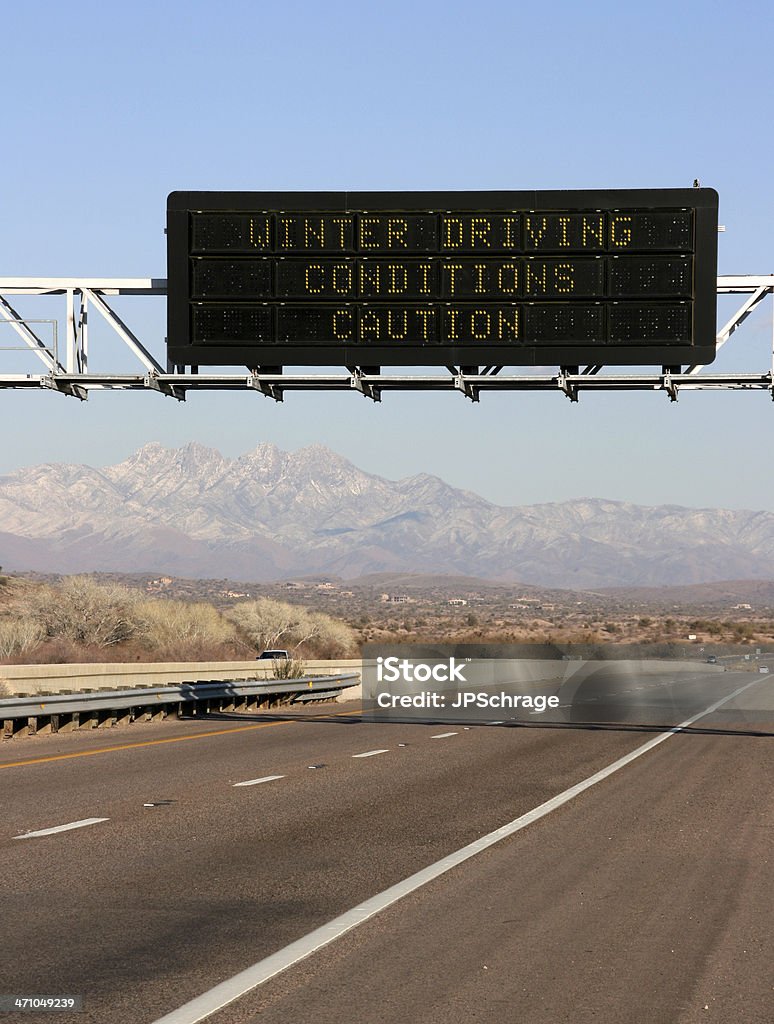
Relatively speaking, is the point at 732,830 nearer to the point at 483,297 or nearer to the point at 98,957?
the point at 98,957

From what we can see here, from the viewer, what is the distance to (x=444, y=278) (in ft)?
72.2

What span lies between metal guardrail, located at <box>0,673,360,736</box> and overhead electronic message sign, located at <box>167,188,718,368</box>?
22.2ft

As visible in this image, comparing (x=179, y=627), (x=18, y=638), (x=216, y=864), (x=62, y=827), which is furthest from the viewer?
(x=179, y=627)

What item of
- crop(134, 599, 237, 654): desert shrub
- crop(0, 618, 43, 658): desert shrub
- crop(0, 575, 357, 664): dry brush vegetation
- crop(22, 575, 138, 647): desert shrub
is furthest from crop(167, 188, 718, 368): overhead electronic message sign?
crop(134, 599, 237, 654): desert shrub

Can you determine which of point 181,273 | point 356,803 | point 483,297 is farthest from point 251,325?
point 356,803

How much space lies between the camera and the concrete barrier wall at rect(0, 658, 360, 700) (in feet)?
117

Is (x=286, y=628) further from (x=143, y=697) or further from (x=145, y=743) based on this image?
(x=145, y=743)

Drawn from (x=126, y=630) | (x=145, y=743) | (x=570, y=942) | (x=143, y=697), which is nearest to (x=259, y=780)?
(x=145, y=743)

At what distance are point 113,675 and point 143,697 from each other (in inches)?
389

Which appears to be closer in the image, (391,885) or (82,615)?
(391,885)

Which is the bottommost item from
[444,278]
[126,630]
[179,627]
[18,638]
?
[179,627]

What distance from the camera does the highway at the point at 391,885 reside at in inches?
295

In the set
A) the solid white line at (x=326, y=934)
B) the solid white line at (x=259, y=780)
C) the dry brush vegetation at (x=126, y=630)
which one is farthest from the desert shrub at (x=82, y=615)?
the solid white line at (x=326, y=934)

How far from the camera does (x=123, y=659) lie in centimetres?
6147
